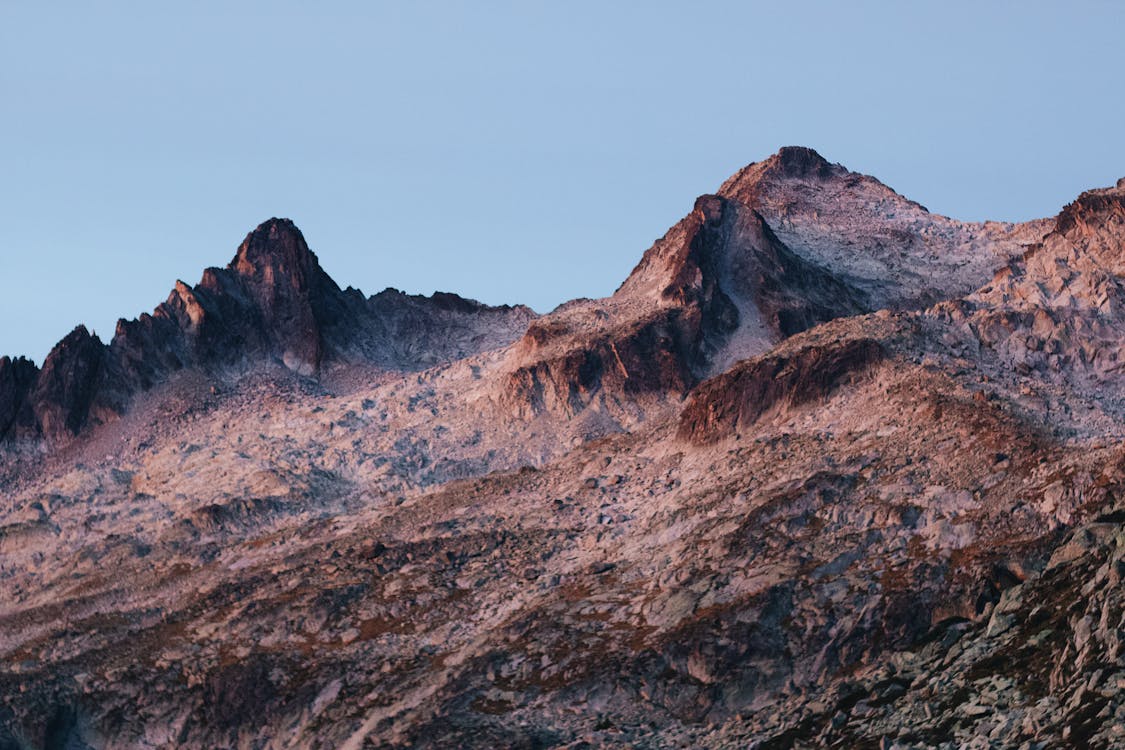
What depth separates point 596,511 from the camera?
112 m

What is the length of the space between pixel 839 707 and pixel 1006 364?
41977 millimetres

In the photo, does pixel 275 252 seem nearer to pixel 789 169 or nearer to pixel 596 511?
pixel 789 169

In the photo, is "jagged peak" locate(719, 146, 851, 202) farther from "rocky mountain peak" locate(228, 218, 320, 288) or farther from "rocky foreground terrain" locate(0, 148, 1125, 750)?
"rocky mountain peak" locate(228, 218, 320, 288)

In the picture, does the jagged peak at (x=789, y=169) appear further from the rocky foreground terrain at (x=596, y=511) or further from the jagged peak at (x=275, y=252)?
the jagged peak at (x=275, y=252)

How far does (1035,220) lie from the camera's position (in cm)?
17912

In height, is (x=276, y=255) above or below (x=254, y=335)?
above

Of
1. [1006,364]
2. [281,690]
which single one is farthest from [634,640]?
[1006,364]

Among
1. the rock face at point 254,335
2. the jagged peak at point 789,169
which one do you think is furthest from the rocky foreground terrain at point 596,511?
the jagged peak at point 789,169

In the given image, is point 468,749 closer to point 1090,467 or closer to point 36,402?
point 1090,467

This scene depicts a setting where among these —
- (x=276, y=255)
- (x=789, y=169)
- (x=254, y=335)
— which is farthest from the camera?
(x=789, y=169)

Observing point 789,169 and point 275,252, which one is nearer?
point 275,252

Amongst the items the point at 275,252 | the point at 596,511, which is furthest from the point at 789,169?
the point at 596,511

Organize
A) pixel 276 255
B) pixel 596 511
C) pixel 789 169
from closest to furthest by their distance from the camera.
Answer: pixel 596 511, pixel 276 255, pixel 789 169

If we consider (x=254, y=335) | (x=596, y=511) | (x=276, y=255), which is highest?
(x=276, y=255)
